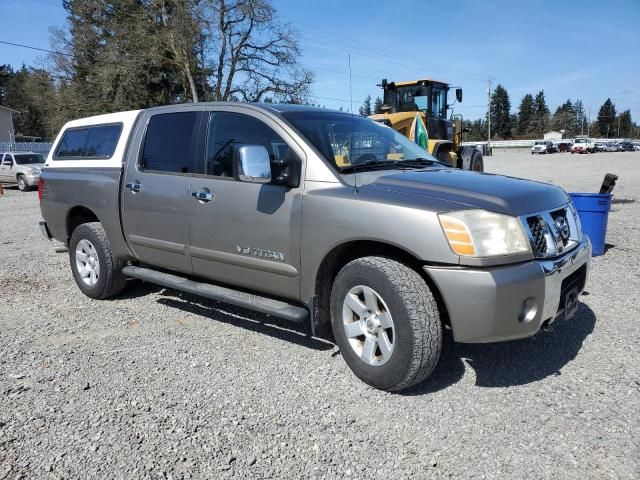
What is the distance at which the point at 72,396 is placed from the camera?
3.35 metres

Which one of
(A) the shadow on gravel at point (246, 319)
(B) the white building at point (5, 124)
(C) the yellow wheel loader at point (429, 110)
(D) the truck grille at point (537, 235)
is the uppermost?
(B) the white building at point (5, 124)

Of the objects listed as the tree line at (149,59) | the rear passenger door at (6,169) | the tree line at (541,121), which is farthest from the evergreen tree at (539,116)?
the rear passenger door at (6,169)

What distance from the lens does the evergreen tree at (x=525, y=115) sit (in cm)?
13662

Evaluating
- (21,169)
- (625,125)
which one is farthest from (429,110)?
(625,125)

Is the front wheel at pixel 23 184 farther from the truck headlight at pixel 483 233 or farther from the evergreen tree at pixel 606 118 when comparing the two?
the evergreen tree at pixel 606 118

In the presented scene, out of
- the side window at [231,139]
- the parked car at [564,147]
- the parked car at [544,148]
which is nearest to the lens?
the side window at [231,139]

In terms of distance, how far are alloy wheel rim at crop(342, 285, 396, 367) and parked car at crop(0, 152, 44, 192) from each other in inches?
832

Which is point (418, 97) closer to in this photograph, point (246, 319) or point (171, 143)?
point (171, 143)

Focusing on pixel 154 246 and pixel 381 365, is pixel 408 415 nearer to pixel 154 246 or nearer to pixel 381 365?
pixel 381 365

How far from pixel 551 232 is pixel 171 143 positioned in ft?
10.3

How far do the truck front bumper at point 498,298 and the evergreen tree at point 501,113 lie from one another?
13551cm

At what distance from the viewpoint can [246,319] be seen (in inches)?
186

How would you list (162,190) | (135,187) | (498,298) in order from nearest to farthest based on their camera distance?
(498,298) → (162,190) → (135,187)

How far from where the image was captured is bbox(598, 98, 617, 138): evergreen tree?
138 metres
